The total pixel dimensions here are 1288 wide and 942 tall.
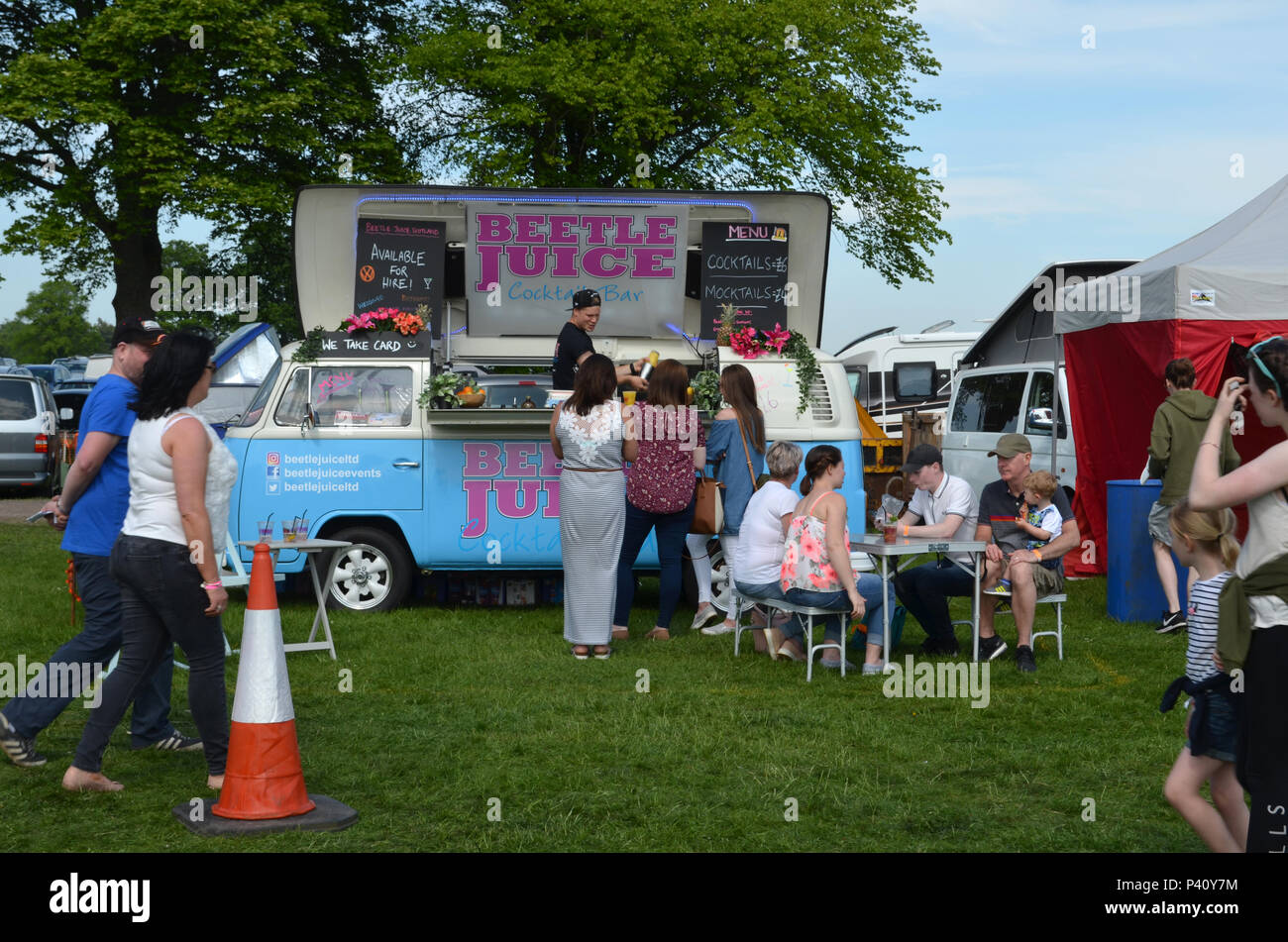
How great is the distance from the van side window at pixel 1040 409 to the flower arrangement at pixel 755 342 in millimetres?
4136

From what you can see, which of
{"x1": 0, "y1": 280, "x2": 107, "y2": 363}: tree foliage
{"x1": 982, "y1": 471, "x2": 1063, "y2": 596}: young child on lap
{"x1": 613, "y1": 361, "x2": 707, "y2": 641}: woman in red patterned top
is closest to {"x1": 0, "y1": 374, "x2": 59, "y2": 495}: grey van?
{"x1": 613, "y1": 361, "x2": 707, "y2": 641}: woman in red patterned top

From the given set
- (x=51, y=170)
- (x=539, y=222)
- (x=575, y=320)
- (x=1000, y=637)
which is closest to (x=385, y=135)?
(x=51, y=170)

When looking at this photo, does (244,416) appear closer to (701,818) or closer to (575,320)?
(575,320)

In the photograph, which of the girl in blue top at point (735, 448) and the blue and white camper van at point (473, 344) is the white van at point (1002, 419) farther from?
the girl in blue top at point (735, 448)

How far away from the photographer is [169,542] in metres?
5.21

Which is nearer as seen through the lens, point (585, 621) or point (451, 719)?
point (451, 719)

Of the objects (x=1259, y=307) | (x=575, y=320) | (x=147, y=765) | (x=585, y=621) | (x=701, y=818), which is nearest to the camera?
(x=701, y=818)

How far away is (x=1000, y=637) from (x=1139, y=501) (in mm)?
2467

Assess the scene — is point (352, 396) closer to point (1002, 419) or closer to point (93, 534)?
point (93, 534)

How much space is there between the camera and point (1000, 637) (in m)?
8.72

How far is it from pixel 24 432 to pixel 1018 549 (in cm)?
1868

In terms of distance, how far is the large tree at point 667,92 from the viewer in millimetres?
25484

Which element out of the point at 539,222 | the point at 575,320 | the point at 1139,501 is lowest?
the point at 1139,501

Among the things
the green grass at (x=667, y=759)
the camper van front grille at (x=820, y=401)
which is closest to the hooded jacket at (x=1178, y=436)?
the green grass at (x=667, y=759)
